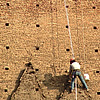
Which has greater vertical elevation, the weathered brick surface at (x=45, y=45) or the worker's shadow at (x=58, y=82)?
the weathered brick surface at (x=45, y=45)

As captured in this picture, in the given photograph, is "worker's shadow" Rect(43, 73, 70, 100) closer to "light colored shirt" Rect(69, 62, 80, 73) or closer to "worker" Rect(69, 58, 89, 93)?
"worker" Rect(69, 58, 89, 93)

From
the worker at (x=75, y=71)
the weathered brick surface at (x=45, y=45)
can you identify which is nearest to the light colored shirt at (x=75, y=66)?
the worker at (x=75, y=71)

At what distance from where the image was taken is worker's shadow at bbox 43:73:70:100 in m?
8.44

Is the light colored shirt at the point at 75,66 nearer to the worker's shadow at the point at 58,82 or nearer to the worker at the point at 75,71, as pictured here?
the worker at the point at 75,71

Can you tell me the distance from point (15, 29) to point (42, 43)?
1.10 m

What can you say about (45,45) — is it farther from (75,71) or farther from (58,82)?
(75,71)

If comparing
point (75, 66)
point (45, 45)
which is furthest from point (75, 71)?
point (45, 45)

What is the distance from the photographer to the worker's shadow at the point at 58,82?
27.7 ft

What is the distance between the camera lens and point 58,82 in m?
8.52

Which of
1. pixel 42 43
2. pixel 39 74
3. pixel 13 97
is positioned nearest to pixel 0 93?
pixel 13 97

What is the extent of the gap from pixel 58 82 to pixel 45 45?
4.54 feet

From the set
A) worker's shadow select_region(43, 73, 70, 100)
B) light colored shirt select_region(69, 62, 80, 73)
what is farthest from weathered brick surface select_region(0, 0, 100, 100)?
light colored shirt select_region(69, 62, 80, 73)

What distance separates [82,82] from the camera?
823 centimetres

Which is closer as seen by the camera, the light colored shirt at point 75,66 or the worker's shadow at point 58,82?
the light colored shirt at point 75,66
